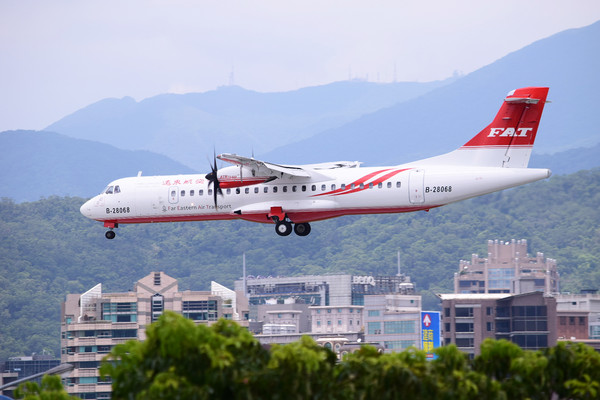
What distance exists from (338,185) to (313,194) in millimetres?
1437

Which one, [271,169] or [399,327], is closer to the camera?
[271,169]

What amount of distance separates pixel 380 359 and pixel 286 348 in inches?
105

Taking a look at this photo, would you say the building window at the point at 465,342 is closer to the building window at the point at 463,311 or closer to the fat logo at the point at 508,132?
the building window at the point at 463,311

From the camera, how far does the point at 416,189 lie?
2115 inches

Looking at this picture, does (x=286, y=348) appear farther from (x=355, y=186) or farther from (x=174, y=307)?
(x=174, y=307)

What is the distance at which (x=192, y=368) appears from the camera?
26047 millimetres

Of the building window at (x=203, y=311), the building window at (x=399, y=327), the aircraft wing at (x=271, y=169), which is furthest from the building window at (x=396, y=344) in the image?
the aircraft wing at (x=271, y=169)

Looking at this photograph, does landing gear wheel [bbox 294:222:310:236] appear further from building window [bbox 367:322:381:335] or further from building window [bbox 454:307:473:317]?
building window [bbox 367:322:381:335]

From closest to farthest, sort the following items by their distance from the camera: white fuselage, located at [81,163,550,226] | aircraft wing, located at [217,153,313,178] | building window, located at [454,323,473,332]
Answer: white fuselage, located at [81,163,550,226] → aircraft wing, located at [217,153,313,178] → building window, located at [454,323,473,332]

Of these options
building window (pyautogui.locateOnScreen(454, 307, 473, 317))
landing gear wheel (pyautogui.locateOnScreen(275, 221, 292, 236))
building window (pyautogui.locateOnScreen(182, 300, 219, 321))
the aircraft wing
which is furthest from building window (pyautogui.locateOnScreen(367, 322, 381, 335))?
the aircraft wing

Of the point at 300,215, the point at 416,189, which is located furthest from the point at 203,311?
the point at 416,189

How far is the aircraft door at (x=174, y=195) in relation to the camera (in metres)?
58.9

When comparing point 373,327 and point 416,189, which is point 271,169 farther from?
point 373,327

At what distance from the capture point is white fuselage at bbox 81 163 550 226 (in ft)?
176
